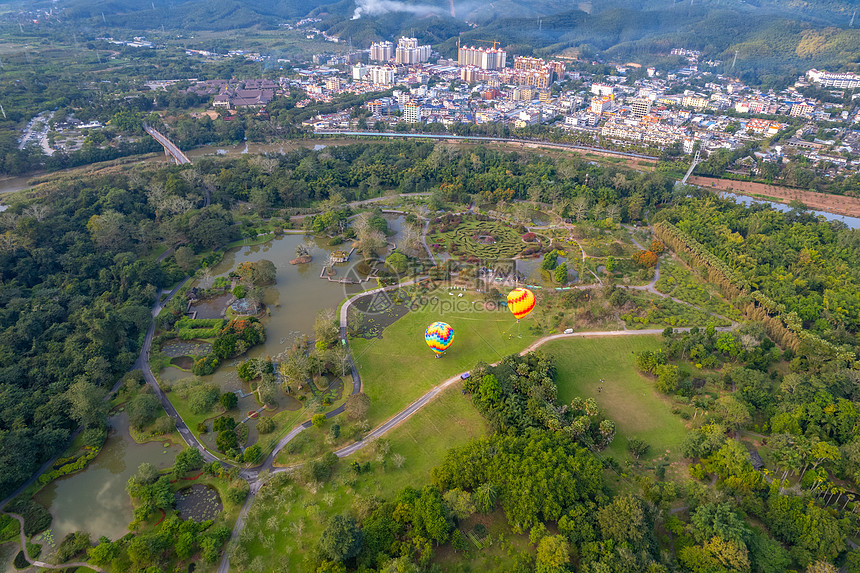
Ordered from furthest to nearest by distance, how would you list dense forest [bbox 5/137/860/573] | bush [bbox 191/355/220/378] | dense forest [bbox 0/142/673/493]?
bush [bbox 191/355/220/378]
dense forest [bbox 0/142/673/493]
dense forest [bbox 5/137/860/573]

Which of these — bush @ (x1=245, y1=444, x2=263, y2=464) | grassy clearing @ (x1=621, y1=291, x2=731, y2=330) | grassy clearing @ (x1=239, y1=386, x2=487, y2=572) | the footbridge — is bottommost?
grassy clearing @ (x1=239, y1=386, x2=487, y2=572)

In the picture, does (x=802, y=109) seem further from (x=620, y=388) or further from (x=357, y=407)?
(x=357, y=407)

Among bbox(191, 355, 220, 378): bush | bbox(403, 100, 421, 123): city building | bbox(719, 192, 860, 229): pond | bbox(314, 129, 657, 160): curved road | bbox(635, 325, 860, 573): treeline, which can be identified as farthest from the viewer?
bbox(403, 100, 421, 123): city building

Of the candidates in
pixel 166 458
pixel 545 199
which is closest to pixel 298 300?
pixel 166 458

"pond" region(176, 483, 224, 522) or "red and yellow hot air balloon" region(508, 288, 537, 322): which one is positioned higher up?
"red and yellow hot air balloon" region(508, 288, 537, 322)

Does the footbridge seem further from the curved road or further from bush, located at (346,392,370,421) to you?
bush, located at (346,392,370,421)

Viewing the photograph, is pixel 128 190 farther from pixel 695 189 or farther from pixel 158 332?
pixel 695 189

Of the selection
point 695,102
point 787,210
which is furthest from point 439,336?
point 695,102

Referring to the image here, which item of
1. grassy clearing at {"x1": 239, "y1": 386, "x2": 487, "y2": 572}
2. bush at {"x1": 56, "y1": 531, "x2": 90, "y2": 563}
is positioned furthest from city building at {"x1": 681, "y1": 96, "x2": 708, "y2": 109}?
bush at {"x1": 56, "y1": 531, "x2": 90, "y2": 563}
